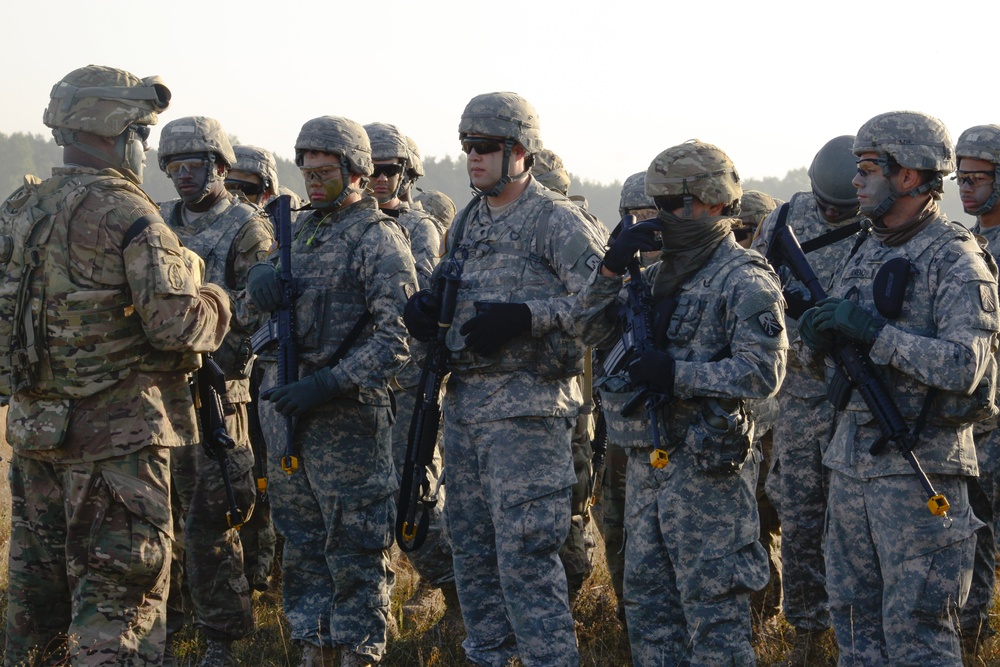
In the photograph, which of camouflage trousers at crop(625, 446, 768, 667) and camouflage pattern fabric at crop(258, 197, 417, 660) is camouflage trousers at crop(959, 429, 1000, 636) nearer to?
camouflage trousers at crop(625, 446, 768, 667)

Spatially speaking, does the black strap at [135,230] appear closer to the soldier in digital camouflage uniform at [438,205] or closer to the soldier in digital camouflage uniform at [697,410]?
the soldier in digital camouflage uniform at [697,410]

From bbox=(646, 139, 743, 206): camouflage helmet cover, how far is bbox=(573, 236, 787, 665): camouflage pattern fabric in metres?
0.24

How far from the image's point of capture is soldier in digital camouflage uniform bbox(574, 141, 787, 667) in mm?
4836

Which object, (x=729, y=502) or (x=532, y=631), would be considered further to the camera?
(x=532, y=631)

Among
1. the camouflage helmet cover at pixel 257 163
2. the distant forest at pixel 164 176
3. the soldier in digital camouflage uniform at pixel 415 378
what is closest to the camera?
the soldier in digital camouflage uniform at pixel 415 378

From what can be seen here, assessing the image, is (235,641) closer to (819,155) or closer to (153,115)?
(153,115)

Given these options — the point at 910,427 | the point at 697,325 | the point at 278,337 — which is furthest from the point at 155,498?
the point at 910,427

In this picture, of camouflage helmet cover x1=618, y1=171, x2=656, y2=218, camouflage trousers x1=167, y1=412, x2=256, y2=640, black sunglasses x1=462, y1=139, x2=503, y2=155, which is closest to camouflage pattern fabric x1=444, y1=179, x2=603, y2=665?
black sunglasses x1=462, y1=139, x2=503, y2=155

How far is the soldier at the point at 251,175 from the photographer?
8.86 metres

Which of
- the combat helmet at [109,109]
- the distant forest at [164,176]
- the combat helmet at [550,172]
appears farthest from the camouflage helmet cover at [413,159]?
the distant forest at [164,176]

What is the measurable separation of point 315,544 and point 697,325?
8.26ft

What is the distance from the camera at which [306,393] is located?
18.7 feet

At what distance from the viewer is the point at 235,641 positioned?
6.81 m

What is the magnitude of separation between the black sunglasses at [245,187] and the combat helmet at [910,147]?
5.25 metres
